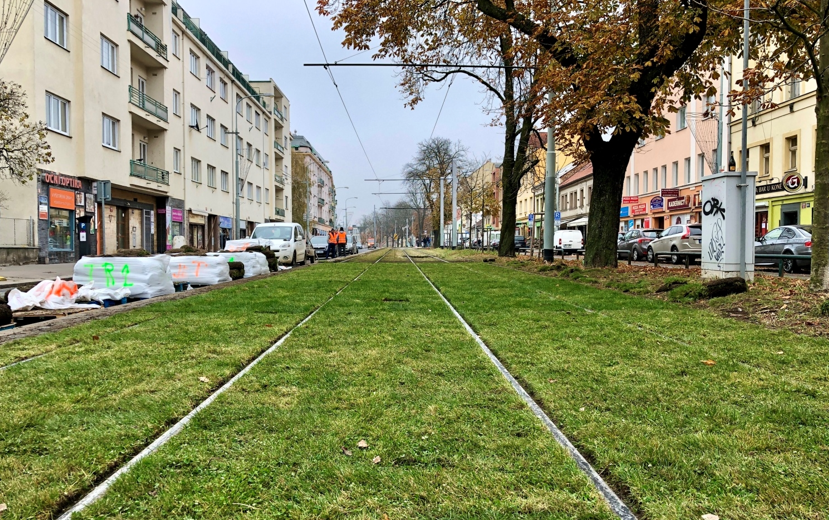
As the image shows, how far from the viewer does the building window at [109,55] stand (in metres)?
26.4

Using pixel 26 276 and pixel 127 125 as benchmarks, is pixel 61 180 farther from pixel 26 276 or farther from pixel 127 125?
pixel 26 276

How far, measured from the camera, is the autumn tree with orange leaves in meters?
11.7

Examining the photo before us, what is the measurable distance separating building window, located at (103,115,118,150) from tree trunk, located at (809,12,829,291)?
27241 millimetres

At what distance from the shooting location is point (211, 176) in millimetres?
42125

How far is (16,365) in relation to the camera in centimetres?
476

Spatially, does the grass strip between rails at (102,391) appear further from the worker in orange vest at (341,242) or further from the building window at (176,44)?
the worker in orange vest at (341,242)

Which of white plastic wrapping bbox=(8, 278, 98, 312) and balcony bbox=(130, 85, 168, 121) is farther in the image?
balcony bbox=(130, 85, 168, 121)

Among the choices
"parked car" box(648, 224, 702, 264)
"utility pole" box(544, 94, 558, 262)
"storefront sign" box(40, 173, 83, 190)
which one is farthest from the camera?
"parked car" box(648, 224, 702, 264)

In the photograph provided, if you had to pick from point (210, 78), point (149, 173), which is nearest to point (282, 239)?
point (149, 173)

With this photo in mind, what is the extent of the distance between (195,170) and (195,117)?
368 cm

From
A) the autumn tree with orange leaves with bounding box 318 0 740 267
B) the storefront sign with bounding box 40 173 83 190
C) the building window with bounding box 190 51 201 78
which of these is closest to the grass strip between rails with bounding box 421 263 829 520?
the autumn tree with orange leaves with bounding box 318 0 740 267

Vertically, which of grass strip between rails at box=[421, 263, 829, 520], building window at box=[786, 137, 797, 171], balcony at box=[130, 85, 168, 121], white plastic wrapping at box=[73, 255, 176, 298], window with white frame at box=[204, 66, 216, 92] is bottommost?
grass strip between rails at box=[421, 263, 829, 520]

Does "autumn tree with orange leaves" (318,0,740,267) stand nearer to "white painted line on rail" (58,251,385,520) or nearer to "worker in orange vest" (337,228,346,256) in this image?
"white painted line on rail" (58,251,385,520)

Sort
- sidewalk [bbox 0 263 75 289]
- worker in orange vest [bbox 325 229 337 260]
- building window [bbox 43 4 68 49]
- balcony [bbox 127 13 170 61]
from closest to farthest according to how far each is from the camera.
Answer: sidewalk [bbox 0 263 75 289]
building window [bbox 43 4 68 49]
balcony [bbox 127 13 170 61]
worker in orange vest [bbox 325 229 337 260]
